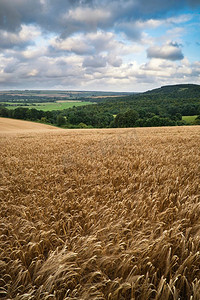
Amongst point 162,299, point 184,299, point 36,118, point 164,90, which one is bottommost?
point 184,299

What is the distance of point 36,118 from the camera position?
84.3m

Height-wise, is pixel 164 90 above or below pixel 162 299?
above

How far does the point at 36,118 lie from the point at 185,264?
8985 cm

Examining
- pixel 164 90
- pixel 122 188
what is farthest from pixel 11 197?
pixel 164 90

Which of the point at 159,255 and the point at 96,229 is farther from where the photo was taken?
the point at 96,229

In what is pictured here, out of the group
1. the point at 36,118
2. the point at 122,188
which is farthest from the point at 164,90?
the point at 122,188

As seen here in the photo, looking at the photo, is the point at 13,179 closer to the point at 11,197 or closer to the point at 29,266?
the point at 11,197

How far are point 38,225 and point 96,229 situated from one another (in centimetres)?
89

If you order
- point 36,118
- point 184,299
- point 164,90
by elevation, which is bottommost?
point 184,299

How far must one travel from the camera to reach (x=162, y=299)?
148 cm

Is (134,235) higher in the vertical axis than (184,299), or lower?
higher

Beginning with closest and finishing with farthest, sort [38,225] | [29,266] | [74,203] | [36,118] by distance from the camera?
[29,266]
[38,225]
[74,203]
[36,118]

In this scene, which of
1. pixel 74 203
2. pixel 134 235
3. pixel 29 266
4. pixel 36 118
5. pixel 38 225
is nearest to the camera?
pixel 29 266

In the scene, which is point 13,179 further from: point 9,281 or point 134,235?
point 134,235
